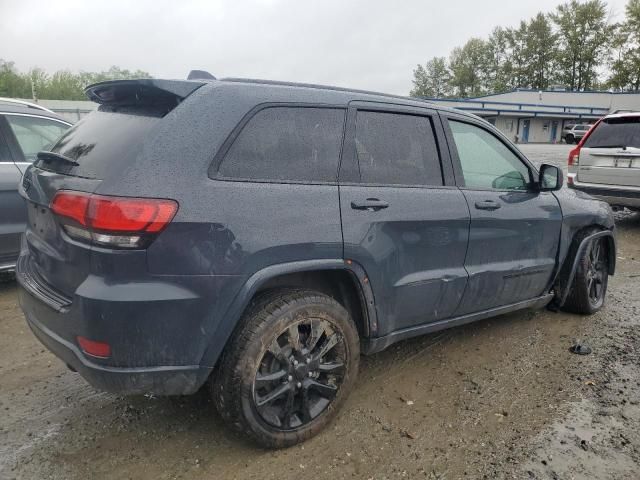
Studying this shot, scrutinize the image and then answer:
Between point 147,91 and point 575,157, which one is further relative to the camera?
point 575,157

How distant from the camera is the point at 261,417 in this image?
2482 millimetres

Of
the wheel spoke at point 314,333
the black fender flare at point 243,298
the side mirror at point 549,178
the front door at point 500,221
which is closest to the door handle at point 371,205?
the black fender flare at point 243,298

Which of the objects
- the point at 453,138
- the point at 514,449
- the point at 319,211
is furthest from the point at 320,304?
the point at 453,138

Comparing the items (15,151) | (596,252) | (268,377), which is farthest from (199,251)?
(596,252)

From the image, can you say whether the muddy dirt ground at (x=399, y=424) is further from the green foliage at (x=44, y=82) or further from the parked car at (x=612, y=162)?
the green foliage at (x=44, y=82)

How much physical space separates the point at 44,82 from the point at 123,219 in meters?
94.8

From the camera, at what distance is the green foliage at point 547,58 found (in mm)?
66500

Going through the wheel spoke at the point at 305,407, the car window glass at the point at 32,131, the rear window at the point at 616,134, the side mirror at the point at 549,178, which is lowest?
the wheel spoke at the point at 305,407

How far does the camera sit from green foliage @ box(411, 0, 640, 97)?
218ft

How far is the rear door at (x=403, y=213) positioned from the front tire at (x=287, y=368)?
0.32 metres

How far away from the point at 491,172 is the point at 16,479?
3.35 meters

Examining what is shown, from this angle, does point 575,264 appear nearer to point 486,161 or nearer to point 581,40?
point 486,161

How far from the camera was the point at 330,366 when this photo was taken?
2.68m

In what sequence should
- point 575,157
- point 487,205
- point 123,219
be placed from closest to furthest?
1. point 123,219
2. point 487,205
3. point 575,157
